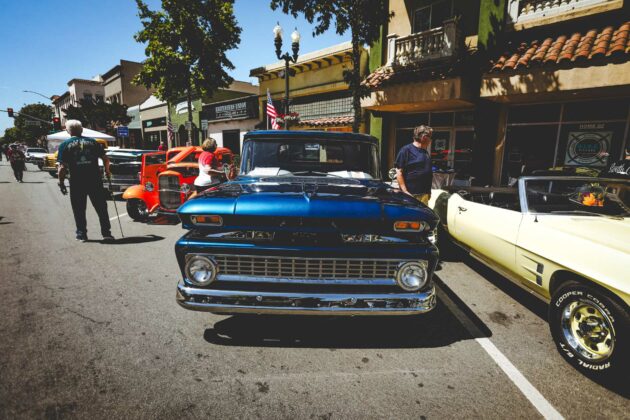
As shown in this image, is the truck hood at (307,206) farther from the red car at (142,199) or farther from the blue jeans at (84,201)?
the red car at (142,199)

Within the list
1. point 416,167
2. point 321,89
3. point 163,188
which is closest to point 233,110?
point 321,89

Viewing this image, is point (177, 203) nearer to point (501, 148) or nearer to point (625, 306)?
point (625, 306)

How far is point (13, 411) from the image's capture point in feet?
6.39

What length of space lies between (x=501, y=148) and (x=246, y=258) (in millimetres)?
9868

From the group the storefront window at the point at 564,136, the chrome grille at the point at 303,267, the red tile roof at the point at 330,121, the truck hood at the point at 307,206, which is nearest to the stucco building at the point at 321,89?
the red tile roof at the point at 330,121

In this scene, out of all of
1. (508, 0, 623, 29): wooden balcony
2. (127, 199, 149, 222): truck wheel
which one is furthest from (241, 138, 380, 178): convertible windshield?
(508, 0, 623, 29): wooden balcony

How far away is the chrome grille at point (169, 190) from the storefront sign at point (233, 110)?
13015 millimetres

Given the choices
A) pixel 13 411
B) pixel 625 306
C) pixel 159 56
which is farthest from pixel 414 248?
pixel 159 56

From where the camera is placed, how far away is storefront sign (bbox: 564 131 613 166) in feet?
26.7

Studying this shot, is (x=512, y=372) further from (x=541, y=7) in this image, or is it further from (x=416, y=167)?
(x=541, y=7)

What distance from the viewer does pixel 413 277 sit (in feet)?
7.66

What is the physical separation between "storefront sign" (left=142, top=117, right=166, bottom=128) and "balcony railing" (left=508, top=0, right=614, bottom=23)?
28520mm

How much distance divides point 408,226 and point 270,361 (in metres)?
1.47

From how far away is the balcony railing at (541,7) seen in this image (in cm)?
757
